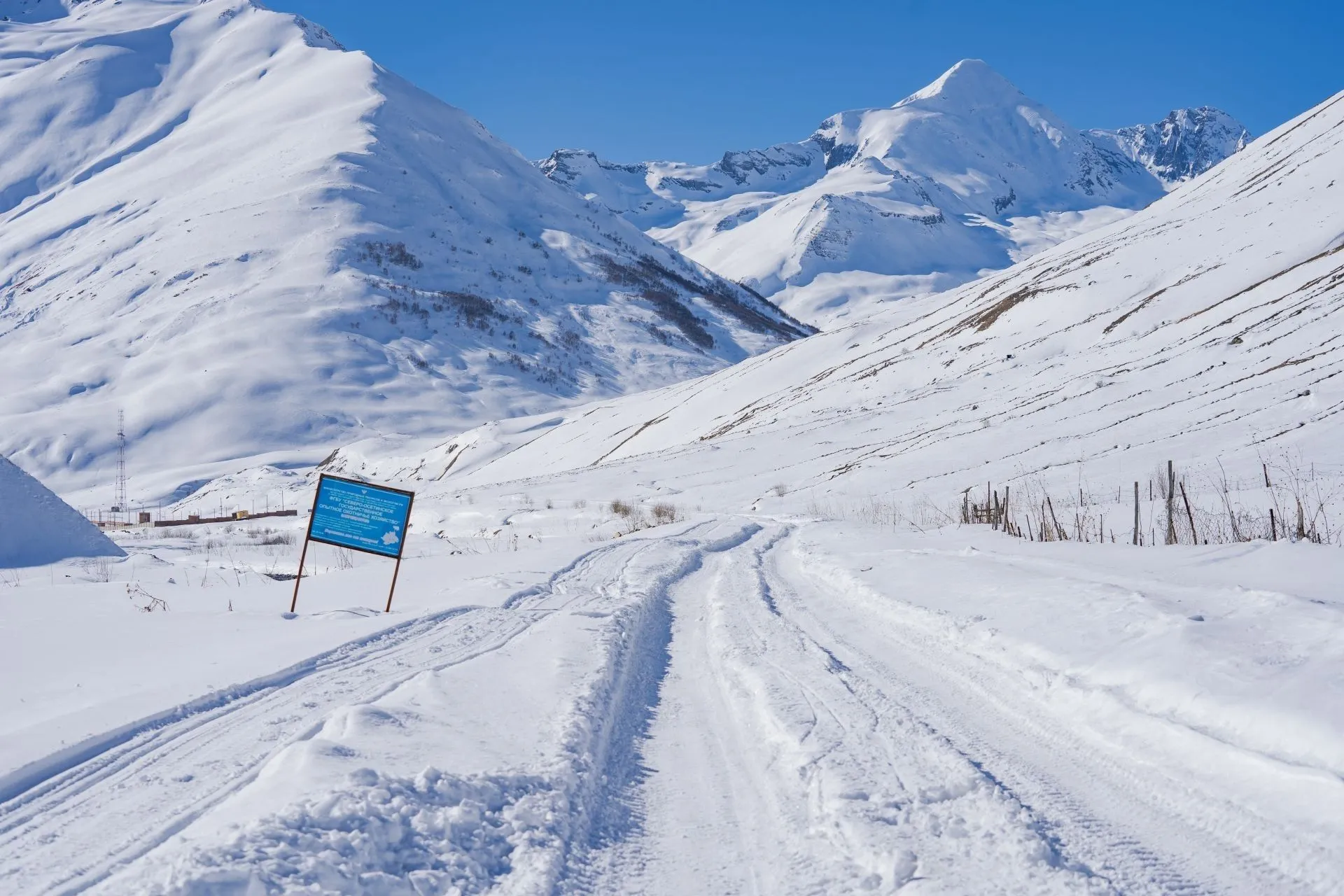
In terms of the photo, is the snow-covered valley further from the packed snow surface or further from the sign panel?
the sign panel

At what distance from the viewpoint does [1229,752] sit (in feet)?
15.0

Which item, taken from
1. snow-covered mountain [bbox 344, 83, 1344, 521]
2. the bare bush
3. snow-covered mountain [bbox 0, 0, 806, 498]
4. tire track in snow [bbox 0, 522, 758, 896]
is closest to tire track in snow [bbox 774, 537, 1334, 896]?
tire track in snow [bbox 0, 522, 758, 896]

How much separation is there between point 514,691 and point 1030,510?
14.6m

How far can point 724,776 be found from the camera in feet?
16.6

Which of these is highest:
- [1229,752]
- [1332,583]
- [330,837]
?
[1332,583]

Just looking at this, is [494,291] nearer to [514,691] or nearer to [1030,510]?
[1030,510]

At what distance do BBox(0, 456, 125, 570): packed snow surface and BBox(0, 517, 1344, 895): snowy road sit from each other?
1010 cm

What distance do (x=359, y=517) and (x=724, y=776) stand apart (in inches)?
276

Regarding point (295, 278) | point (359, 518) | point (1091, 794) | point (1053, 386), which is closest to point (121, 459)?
point (295, 278)

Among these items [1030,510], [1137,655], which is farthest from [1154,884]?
[1030,510]

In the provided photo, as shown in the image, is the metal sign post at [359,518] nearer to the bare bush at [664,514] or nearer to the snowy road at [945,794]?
the snowy road at [945,794]

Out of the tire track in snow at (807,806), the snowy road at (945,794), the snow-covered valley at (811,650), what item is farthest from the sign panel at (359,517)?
the tire track in snow at (807,806)

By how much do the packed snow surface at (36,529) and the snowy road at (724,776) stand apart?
10101mm

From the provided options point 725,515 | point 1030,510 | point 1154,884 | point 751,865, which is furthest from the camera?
point 725,515
